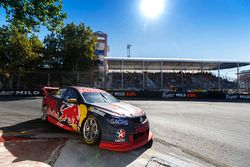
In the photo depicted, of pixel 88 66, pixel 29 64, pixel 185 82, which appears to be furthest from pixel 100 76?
pixel 185 82

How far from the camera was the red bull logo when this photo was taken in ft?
13.1

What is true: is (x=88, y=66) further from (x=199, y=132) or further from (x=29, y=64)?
(x=199, y=132)

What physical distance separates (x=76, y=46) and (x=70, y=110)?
62.9 ft

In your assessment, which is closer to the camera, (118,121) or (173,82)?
(118,121)

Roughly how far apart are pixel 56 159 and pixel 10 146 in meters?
1.36

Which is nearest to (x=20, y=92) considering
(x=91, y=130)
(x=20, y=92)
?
(x=20, y=92)

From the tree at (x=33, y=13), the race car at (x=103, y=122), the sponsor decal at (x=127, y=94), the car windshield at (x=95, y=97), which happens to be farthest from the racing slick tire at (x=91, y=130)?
the sponsor decal at (x=127, y=94)

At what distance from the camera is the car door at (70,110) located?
13.1ft

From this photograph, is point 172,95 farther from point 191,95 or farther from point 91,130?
point 91,130

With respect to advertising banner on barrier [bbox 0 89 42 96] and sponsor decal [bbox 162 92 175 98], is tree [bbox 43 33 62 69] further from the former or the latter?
sponsor decal [bbox 162 92 175 98]

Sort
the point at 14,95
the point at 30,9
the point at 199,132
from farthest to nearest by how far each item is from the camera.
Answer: the point at 14,95
the point at 30,9
the point at 199,132

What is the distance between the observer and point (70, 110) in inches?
165

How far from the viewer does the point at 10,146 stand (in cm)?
345

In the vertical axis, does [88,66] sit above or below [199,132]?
above
